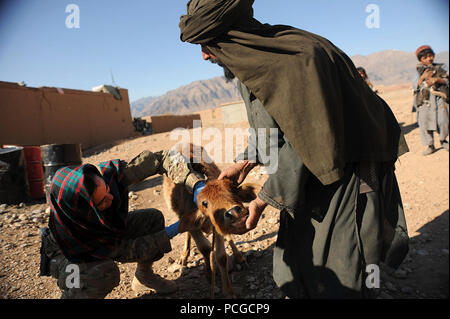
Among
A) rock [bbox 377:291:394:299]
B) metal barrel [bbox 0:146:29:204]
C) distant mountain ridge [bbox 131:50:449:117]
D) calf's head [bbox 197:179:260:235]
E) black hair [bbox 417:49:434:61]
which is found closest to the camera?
calf's head [bbox 197:179:260:235]

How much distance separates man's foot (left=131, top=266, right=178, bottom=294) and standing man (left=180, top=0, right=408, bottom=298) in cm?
148

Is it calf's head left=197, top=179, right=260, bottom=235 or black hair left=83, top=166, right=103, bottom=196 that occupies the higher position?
black hair left=83, top=166, right=103, bottom=196

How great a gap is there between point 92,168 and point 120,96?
17.3m

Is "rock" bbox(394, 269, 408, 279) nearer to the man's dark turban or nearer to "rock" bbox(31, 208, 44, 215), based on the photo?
the man's dark turban

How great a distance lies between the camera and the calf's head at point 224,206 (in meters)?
1.90

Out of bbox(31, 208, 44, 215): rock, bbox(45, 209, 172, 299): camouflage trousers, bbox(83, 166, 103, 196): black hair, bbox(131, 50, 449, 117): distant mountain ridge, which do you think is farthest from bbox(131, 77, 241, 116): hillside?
bbox(83, 166, 103, 196): black hair

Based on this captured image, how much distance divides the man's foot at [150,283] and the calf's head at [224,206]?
1257 millimetres

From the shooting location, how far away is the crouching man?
86.9 inches

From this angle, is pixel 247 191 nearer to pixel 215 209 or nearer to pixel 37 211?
pixel 215 209

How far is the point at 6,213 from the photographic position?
5195mm

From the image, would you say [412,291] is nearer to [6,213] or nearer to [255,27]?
[255,27]

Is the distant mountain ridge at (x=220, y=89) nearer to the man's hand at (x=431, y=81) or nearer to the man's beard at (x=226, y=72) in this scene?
the man's hand at (x=431, y=81)

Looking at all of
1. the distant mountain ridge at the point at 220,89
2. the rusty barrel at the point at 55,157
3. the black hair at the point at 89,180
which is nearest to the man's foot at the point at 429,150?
the black hair at the point at 89,180
